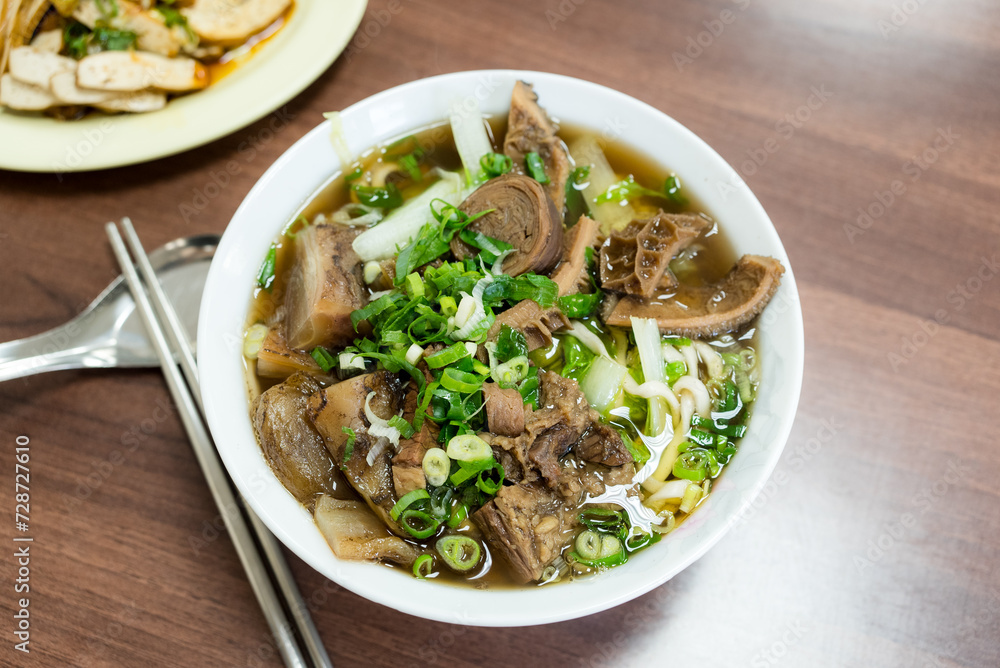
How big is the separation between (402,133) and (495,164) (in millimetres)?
413

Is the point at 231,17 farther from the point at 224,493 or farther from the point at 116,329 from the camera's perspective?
the point at 224,493

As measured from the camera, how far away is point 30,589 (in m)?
2.30

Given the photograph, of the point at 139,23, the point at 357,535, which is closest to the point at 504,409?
the point at 357,535

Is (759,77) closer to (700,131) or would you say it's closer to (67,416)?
(700,131)

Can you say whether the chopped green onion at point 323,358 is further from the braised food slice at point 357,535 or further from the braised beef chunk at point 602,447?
the braised beef chunk at point 602,447

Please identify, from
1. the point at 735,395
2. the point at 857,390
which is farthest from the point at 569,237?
the point at 857,390

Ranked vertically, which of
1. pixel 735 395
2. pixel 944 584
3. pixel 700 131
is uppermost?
pixel 700 131

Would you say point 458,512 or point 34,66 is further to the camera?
point 34,66

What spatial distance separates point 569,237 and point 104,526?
207 centimetres

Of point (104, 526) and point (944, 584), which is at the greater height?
point (104, 526)

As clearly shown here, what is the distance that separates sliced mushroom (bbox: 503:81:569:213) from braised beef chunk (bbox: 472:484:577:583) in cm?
105

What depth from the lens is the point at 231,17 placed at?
10.5 feet

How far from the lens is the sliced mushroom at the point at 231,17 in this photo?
10.4ft

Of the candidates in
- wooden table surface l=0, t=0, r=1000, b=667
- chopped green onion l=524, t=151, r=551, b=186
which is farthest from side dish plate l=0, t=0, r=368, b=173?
chopped green onion l=524, t=151, r=551, b=186
